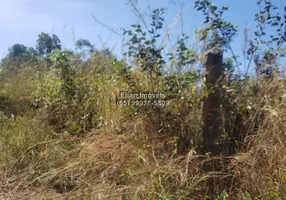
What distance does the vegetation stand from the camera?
90.5 inches

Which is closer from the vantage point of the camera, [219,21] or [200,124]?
[200,124]

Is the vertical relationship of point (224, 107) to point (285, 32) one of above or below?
below

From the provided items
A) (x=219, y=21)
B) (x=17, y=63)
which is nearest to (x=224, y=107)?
(x=219, y=21)

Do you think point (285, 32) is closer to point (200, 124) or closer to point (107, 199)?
point (200, 124)

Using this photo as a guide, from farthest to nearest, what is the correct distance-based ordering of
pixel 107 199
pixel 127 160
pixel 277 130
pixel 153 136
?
1. pixel 153 136
2. pixel 127 160
3. pixel 277 130
4. pixel 107 199

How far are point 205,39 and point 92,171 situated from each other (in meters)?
1.76

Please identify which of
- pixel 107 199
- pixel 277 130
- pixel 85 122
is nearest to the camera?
pixel 107 199

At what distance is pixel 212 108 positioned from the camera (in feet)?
8.76

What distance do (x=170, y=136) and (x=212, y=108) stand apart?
0.50 m

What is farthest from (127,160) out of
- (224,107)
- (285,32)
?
(285,32)

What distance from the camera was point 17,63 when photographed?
6258mm

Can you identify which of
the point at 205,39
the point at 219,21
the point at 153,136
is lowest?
the point at 153,136

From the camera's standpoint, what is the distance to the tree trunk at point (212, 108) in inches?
102

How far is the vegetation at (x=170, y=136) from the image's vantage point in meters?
2.30
